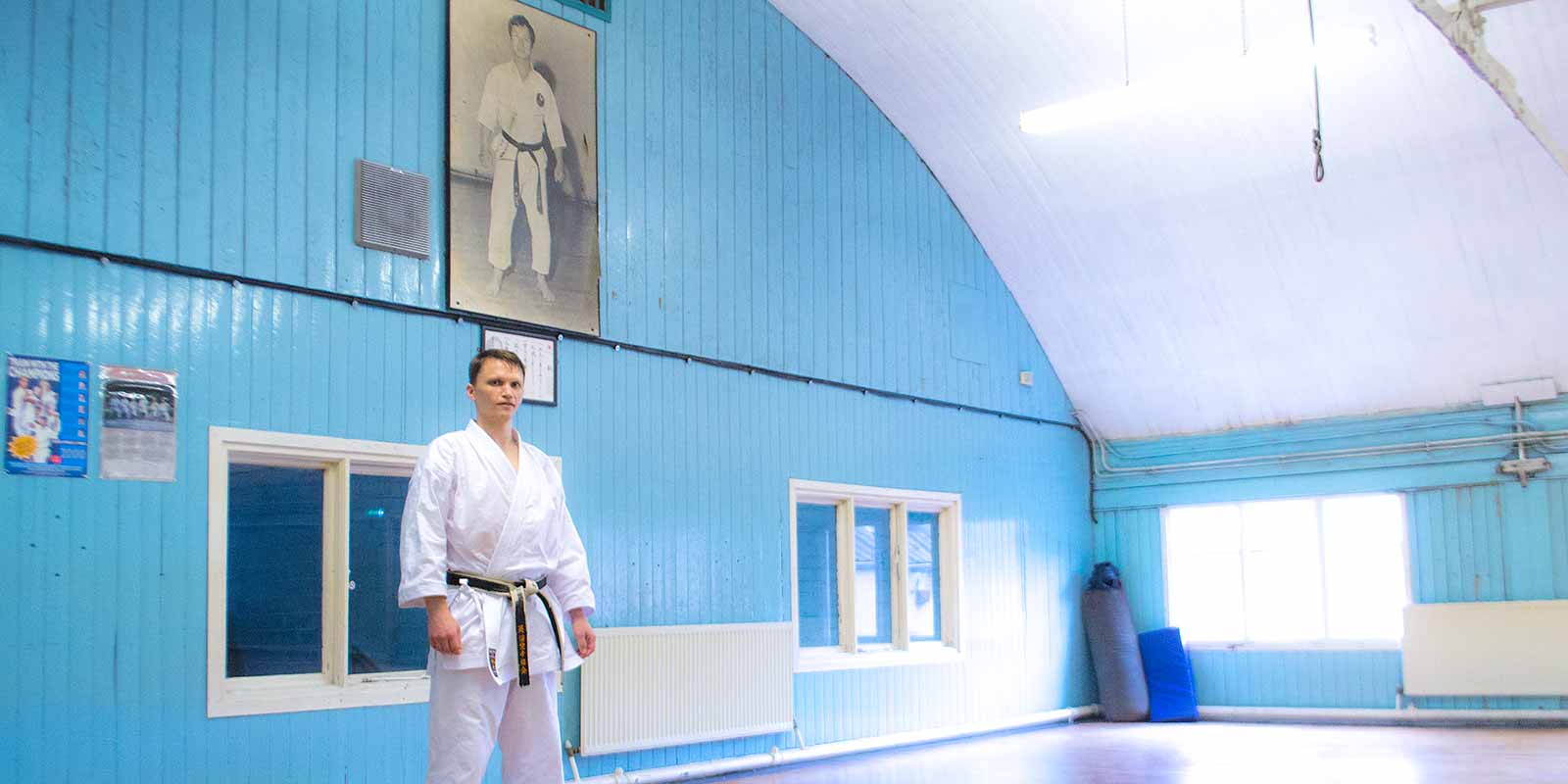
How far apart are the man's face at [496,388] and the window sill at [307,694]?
7.21 feet

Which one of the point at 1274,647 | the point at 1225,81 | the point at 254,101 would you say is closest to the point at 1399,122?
the point at 1225,81

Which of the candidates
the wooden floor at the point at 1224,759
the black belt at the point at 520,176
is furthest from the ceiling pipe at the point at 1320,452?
the black belt at the point at 520,176

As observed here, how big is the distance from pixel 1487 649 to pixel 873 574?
14.5 feet

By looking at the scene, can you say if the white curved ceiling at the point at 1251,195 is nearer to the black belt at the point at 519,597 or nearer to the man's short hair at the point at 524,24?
the man's short hair at the point at 524,24

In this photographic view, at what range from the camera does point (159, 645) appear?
521 cm

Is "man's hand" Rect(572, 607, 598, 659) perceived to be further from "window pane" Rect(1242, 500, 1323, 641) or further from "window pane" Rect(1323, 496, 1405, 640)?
"window pane" Rect(1242, 500, 1323, 641)

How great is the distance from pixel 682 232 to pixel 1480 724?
675cm

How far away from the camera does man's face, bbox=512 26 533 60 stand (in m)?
6.91

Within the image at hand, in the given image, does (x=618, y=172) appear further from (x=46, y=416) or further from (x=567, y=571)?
(x=567, y=571)

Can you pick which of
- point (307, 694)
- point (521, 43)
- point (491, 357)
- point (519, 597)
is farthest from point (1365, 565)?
point (491, 357)

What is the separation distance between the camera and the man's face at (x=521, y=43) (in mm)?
6914

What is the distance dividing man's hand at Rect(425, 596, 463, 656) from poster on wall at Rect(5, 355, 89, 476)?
2.19 metres

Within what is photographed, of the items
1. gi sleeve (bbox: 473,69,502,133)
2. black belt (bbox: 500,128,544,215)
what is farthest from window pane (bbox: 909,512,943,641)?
gi sleeve (bbox: 473,69,502,133)

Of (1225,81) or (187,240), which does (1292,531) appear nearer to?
(1225,81)
